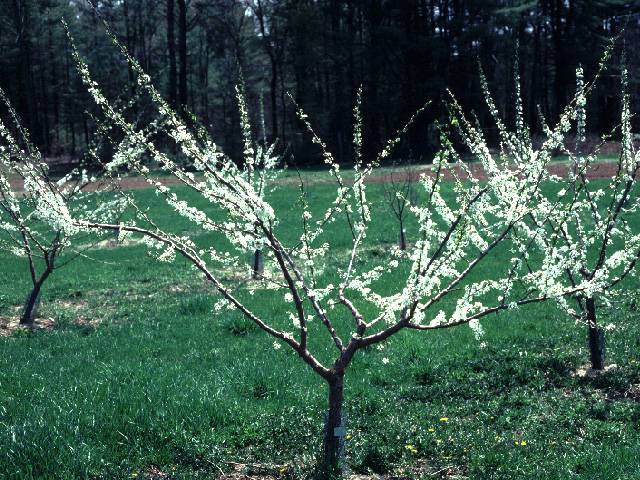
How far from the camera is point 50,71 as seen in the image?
59.6 meters

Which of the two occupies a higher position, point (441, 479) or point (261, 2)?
point (261, 2)

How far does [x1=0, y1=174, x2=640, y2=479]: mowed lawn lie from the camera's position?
4.65 m

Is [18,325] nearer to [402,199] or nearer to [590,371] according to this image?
[590,371]

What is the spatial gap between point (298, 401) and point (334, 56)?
44.8m

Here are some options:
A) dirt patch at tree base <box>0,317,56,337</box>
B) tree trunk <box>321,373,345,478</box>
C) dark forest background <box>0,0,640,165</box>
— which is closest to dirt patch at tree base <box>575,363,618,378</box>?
tree trunk <box>321,373,345,478</box>

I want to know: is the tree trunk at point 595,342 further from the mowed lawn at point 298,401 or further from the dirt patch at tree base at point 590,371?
the mowed lawn at point 298,401

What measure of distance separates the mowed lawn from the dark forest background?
29.8m

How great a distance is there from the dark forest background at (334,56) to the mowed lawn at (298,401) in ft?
97.9

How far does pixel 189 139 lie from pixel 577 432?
4020mm

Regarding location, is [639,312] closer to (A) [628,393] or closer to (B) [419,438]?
(A) [628,393]

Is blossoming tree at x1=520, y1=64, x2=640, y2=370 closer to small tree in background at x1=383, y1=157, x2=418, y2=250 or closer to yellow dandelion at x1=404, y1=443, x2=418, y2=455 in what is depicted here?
yellow dandelion at x1=404, y1=443, x2=418, y2=455

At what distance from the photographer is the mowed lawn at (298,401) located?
4648 millimetres

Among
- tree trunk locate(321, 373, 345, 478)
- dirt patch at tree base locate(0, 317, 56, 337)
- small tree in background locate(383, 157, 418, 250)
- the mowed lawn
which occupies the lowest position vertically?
dirt patch at tree base locate(0, 317, 56, 337)

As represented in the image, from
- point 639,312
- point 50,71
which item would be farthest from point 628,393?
point 50,71
